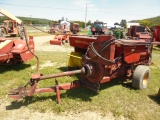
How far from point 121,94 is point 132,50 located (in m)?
1.16

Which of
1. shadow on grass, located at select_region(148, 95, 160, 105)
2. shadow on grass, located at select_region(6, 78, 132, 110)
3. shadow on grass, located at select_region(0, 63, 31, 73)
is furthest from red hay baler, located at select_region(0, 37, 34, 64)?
shadow on grass, located at select_region(148, 95, 160, 105)

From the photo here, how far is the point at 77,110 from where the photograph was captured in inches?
155

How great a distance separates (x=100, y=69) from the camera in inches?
166

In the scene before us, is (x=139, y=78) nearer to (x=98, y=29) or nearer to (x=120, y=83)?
(x=120, y=83)

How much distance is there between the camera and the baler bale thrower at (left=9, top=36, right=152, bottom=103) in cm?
391

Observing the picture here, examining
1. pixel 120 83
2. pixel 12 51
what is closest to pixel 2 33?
pixel 12 51

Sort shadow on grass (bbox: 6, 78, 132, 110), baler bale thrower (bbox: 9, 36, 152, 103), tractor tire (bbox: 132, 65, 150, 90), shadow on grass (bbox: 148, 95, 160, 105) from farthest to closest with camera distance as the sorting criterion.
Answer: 1. tractor tire (bbox: 132, 65, 150, 90)
2. shadow on grass (bbox: 148, 95, 160, 105)
3. shadow on grass (bbox: 6, 78, 132, 110)
4. baler bale thrower (bbox: 9, 36, 152, 103)

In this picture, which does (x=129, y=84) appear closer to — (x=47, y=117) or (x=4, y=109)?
(x=47, y=117)

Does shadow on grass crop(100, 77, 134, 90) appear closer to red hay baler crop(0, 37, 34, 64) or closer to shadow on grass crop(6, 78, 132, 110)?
shadow on grass crop(6, 78, 132, 110)

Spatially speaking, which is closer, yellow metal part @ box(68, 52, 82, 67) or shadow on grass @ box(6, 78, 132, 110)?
shadow on grass @ box(6, 78, 132, 110)

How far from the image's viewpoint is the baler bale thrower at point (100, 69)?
12.8 ft

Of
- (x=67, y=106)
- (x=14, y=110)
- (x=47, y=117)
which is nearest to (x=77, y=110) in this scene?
(x=67, y=106)

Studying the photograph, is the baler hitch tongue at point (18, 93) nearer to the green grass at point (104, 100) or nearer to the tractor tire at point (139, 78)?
the green grass at point (104, 100)

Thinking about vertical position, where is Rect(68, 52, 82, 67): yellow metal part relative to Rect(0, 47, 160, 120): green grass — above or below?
above
